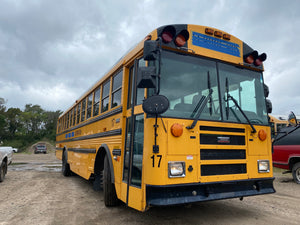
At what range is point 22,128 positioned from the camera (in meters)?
55.0

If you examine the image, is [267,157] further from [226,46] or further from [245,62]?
[226,46]

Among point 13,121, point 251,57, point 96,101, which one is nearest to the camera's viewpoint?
point 251,57

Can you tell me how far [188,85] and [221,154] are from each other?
1055 mm

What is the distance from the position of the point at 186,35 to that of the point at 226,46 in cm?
83

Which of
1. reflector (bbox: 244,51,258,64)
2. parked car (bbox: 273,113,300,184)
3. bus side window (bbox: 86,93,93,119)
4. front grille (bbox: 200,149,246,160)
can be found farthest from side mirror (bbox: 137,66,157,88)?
parked car (bbox: 273,113,300,184)

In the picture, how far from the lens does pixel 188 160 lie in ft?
9.92

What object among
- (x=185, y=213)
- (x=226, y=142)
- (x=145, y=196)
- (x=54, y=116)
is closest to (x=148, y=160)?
(x=145, y=196)

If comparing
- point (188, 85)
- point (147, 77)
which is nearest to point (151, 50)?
point (147, 77)

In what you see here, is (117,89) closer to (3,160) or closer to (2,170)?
(2,170)

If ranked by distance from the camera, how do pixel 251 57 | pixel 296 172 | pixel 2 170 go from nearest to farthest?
1. pixel 251 57
2. pixel 296 172
3. pixel 2 170

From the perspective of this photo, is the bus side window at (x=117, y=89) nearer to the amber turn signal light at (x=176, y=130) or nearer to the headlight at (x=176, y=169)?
the amber turn signal light at (x=176, y=130)

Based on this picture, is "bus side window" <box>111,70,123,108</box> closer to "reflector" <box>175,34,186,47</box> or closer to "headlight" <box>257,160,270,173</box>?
"reflector" <box>175,34,186,47</box>

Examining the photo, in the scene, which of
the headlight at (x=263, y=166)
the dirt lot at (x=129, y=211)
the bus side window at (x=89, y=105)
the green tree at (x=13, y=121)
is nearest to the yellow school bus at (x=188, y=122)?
the headlight at (x=263, y=166)

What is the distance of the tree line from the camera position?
5125cm
